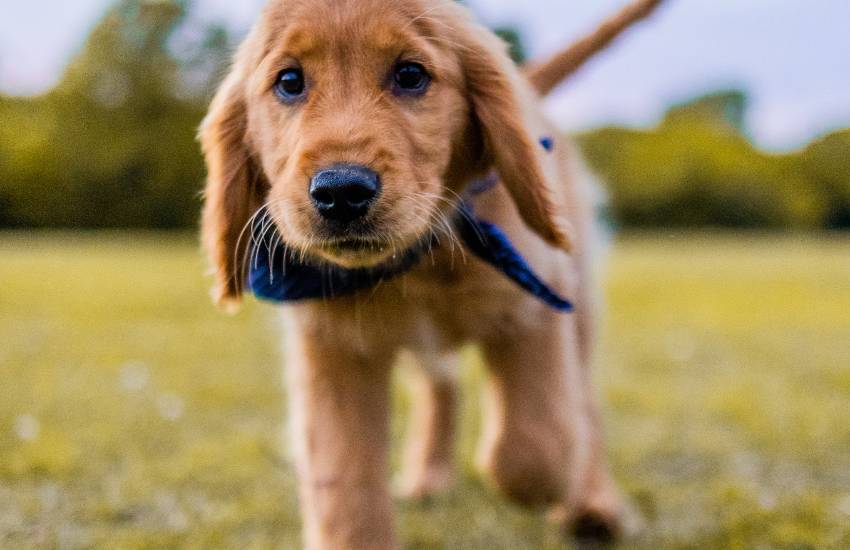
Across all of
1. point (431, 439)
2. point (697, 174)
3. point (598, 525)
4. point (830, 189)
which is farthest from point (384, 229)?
point (697, 174)

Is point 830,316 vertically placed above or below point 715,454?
below

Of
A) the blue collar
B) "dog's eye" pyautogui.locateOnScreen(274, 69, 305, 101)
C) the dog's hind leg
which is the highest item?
"dog's eye" pyautogui.locateOnScreen(274, 69, 305, 101)

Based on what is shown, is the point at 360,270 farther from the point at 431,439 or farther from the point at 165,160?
the point at 165,160

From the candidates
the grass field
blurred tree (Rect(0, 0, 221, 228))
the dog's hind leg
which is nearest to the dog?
the grass field

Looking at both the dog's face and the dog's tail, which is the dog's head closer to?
the dog's face

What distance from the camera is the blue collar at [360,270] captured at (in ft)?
7.27

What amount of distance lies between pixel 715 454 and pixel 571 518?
1064 mm

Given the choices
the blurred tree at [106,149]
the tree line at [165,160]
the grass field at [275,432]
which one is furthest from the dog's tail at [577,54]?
the blurred tree at [106,149]

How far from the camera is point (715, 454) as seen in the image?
358 cm

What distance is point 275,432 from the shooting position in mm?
3984

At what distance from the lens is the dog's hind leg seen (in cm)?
323

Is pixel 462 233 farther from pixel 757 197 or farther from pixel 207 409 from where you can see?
pixel 757 197

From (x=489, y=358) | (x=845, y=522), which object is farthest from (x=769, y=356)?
(x=489, y=358)

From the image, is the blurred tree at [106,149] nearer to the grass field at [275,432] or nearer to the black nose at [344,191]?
the grass field at [275,432]
